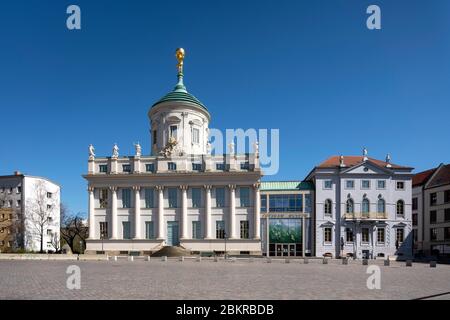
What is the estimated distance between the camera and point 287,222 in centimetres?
6475

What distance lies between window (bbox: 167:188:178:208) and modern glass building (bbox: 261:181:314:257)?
14.4 metres

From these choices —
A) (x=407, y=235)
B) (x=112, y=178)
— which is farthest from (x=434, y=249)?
(x=112, y=178)

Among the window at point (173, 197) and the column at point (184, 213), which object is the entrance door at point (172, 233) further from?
the window at point (173, 197)

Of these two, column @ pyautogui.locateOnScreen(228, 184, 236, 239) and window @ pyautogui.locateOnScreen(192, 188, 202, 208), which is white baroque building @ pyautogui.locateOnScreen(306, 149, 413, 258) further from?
window @ pyautogui.locateOnScreen(192, 188, 202, 208)

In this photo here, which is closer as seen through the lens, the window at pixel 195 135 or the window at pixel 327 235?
the window at pixel 327 235

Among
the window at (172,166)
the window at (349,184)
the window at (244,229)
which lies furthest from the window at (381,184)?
the window at (172,166)

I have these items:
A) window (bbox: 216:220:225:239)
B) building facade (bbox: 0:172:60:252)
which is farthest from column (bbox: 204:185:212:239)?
building facade (bbox: 0:172:60:252)

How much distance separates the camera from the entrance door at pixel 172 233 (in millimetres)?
63169

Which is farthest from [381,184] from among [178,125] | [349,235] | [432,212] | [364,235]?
[178,125]

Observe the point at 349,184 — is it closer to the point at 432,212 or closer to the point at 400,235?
the point at 400,235

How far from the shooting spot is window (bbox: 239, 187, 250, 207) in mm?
62250

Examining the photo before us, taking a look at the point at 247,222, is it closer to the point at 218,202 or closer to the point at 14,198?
the point at 218,202

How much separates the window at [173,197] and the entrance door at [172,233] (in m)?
2.86
